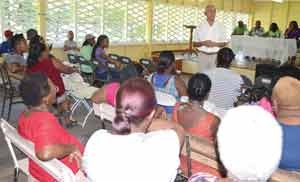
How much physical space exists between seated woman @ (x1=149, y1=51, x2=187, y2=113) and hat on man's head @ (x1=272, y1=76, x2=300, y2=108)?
1.65 metres

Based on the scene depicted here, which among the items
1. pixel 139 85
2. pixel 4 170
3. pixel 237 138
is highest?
pixel 139 85

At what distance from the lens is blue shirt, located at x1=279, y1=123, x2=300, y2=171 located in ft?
5.96

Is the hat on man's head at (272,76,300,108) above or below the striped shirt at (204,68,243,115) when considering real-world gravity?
above

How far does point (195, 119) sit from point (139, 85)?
0.90 meters

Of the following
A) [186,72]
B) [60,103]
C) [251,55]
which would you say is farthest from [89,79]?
[251,55]

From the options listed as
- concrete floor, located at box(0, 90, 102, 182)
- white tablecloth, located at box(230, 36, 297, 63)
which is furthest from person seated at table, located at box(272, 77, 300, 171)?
white tablecloth, located at box(230, 36, 297, 63)

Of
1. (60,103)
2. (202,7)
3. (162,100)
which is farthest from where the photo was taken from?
(202,7)

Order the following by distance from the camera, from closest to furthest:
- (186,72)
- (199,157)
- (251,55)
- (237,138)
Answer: (237,138) < (199,157) < (186,72) < (251,55)

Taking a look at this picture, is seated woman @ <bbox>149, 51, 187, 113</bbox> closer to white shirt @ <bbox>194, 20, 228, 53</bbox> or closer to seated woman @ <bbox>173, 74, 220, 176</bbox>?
seated woman @ <bbox>173, 74, 220, 176</bbox>

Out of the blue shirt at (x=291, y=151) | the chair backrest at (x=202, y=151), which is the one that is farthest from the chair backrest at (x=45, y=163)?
the blue shirt at (x=291, y=151)

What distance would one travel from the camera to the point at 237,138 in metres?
1.11

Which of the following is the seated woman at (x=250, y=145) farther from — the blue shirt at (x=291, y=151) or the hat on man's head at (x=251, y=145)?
the blue shirt at (x=291, y=151)

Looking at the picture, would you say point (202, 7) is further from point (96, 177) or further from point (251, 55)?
point (96, 177)

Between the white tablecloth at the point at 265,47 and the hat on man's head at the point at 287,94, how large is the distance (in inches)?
320
